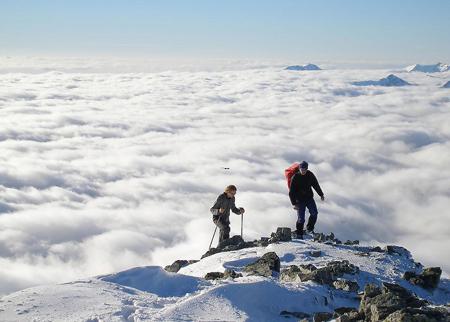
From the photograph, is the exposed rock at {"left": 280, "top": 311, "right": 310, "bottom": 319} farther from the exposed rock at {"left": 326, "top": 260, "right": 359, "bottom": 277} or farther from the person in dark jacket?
the person in dark jacket

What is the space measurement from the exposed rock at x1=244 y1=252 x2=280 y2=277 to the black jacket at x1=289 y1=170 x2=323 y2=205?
274cm

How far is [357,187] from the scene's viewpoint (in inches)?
5802

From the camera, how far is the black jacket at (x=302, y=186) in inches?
504

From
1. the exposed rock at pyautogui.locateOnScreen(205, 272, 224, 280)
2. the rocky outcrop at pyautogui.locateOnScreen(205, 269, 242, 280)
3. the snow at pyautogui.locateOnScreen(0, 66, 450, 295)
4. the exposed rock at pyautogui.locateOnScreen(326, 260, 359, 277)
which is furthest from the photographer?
the snow at pyautogui.locateOnScreen(0, 66, 450, 295)

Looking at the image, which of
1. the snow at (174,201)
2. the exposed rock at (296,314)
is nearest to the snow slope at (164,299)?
the exposed rock at (296,314)

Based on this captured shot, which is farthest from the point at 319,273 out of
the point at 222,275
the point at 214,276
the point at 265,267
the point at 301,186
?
the point at 301,186

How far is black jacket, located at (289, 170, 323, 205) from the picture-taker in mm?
12789

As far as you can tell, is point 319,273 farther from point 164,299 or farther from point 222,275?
point 164,299

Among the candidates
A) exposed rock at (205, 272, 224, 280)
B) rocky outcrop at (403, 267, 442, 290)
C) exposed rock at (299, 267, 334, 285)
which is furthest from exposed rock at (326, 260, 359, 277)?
exposed rock at (205, 272, 224, 280)

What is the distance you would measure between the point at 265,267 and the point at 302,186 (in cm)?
346

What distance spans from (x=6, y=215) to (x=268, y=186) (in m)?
71.5

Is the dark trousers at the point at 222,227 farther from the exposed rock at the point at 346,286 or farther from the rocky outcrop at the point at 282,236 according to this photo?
the exposed rock at the point at 346,286

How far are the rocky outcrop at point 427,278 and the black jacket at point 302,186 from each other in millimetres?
3184

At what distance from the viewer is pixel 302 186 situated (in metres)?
12.9
